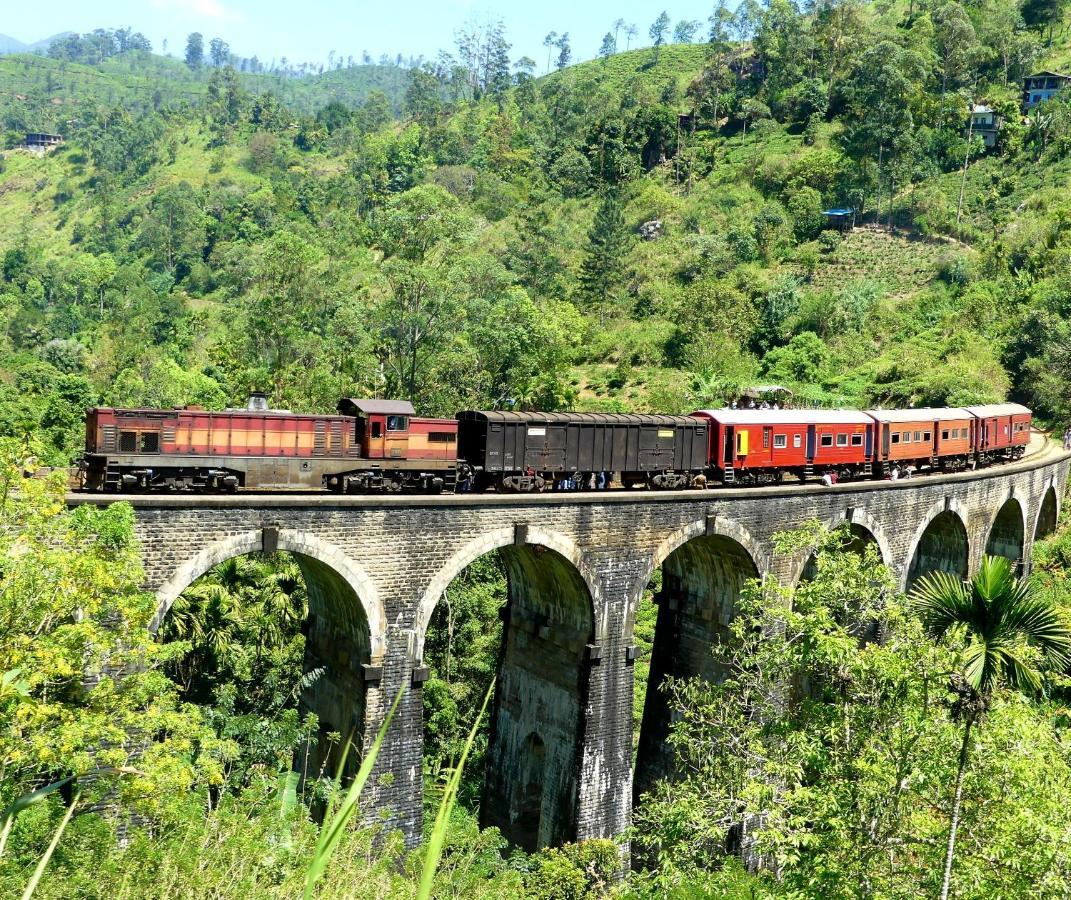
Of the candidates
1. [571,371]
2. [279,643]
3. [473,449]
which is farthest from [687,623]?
[571,371]

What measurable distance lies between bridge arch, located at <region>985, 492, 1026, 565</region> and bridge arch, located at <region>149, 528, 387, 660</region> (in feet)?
119

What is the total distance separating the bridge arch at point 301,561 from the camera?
21.2 metres

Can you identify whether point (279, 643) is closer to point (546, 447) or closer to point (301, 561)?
point (301, 561)

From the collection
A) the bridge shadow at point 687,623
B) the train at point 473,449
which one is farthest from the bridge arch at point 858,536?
the train at point 473,449

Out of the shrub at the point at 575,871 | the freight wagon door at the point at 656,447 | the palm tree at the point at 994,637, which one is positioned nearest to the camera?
the palm tree at the point at 994,637

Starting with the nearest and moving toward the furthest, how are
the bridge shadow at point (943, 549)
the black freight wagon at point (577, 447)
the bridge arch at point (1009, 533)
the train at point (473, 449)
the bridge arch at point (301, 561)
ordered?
1. the bridge arch at point (301, 561)
2. the train at point (473, 449)
3. the black freight wagon at point (577, 447)
4. the bridge shadow at point (943, 549)
5. the bridge arch at point (1009, 533)

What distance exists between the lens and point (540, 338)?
5731 centimetres

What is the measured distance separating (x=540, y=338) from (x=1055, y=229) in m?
48.7

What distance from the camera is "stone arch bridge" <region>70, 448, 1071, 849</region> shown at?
75.3 ft

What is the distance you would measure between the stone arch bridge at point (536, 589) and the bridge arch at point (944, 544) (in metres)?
3.02

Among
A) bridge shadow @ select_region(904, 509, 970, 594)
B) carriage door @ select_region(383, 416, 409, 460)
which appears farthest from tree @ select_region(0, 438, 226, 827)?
bridge shadow @ select_region(904, 509, 970, 594)

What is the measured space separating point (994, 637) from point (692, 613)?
18.9 m

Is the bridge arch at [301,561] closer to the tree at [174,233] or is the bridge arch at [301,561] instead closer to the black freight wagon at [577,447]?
the black freight wagon at [577,447]

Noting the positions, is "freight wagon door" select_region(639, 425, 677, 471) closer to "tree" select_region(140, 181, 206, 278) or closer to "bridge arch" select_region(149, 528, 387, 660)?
"bridge arch" select_region(149, 528, 387, 660)
